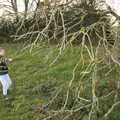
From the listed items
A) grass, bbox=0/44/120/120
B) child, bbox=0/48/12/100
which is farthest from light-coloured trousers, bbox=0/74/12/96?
grass, bbox=0/44/120/120

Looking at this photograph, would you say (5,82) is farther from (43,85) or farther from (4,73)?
(43,85)

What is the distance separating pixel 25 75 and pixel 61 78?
3.68 feet

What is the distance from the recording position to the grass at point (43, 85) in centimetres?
823

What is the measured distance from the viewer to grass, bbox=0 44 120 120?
27.0ft

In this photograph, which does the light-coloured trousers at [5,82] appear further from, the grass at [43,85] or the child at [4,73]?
the grass at [43,85]

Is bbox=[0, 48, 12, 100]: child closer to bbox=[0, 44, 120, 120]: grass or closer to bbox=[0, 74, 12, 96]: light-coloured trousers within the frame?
bbox=[0, 74, 12, 96]: light-coloured trousers

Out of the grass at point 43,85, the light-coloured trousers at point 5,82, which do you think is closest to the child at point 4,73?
the light-coloured trousers at point 5,82

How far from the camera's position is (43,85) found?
998 centimetres

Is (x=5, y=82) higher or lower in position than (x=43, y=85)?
higher

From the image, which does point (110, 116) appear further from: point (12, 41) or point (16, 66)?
point (12, 41)

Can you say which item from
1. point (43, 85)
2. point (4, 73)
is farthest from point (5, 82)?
point (43, 85)

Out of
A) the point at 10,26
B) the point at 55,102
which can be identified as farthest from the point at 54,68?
the point at 10,26

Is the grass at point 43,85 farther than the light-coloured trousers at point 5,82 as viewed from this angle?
No

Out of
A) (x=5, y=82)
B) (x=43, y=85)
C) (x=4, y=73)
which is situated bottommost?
(x=43, y=85)
